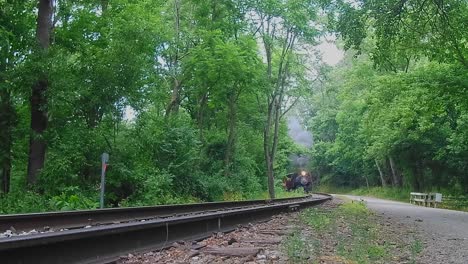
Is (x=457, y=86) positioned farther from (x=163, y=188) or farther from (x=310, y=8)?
(x=163, y=188)

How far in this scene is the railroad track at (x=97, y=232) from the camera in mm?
3590

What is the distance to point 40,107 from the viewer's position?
14422 mm

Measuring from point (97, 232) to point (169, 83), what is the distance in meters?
21.0

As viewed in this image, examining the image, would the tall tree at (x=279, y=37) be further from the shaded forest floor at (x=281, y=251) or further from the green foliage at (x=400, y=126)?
the shaded forest floor at (x=281, y=251)

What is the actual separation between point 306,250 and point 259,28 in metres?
25.6

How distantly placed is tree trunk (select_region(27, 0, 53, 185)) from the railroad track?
5.58 metres

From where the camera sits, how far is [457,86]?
65.3 ft

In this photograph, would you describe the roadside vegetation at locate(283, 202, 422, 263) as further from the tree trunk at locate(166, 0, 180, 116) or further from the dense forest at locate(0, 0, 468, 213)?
the tree trunk at locate(166, 0, 180, 116)

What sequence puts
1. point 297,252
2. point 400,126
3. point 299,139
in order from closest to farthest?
point 297,252 → point 400,126 → point 299,139

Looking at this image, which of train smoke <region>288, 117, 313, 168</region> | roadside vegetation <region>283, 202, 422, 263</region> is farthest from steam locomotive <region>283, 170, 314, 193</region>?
roadside vegetation <region>283, 202, 422, 263</region>

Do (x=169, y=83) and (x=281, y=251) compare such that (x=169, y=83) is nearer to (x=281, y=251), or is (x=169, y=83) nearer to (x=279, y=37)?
(x=279, y=37)

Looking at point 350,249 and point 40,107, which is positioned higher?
point 40,107

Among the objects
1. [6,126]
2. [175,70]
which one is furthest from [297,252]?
[175,70]

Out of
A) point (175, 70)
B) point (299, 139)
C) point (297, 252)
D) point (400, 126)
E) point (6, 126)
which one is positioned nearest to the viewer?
point (297, 252)
